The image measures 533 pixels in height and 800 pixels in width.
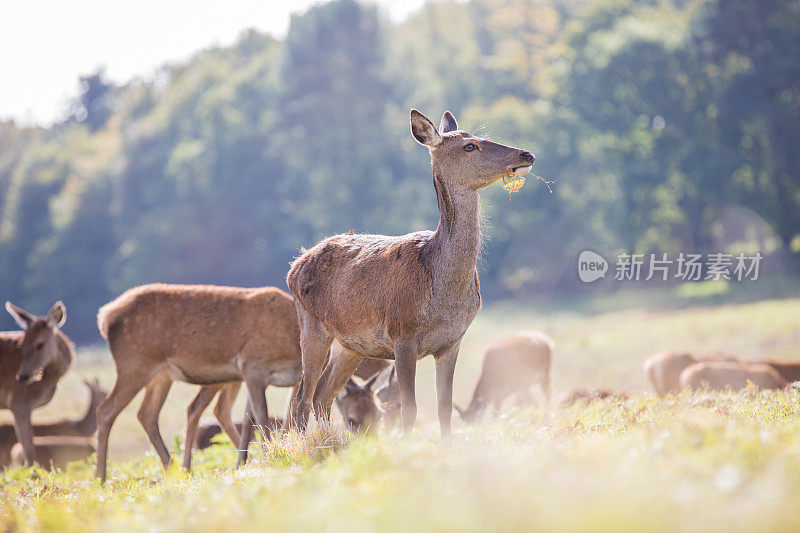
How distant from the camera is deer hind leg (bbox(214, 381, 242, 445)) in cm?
1091

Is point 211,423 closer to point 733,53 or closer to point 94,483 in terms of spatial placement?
point 94,483

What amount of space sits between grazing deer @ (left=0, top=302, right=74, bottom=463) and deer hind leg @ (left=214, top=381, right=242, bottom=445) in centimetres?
263

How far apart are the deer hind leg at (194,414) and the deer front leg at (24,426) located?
9.54 feet

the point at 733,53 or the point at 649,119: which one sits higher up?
the point at 733,53

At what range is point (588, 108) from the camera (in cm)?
4138

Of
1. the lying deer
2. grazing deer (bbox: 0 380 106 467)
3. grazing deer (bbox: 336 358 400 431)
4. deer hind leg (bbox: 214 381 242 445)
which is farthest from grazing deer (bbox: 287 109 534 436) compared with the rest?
grazing deer (bbox: 0 380 106 467)

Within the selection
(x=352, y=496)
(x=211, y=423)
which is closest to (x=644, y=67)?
(x=211, y=423)

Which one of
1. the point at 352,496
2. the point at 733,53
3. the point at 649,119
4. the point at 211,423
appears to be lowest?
the point at 211,423

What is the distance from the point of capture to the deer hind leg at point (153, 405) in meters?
10.7

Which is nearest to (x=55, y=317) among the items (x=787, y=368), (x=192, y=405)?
(x=192, y=405)

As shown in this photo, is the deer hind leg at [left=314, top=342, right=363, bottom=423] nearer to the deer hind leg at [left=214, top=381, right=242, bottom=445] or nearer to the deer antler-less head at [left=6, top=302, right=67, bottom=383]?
the deer hind leg at [left=214, top=381, right=242, bottom=445]

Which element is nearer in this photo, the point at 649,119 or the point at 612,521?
the point at 612,521

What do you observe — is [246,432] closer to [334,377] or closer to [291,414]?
[291,414]

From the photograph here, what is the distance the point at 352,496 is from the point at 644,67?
37.0m
